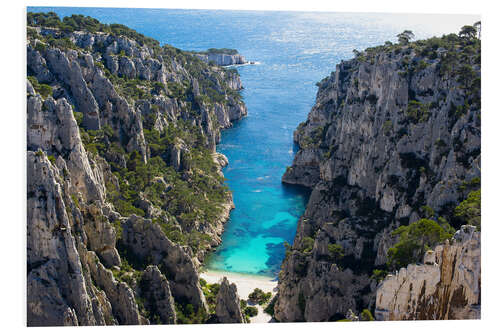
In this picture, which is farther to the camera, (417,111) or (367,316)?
(417,111)

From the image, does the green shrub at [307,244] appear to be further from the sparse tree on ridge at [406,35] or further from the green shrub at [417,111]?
the sparse tree on ridge at [406,35]

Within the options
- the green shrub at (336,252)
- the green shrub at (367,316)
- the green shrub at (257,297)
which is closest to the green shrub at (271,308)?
the green shrub at (257,297)

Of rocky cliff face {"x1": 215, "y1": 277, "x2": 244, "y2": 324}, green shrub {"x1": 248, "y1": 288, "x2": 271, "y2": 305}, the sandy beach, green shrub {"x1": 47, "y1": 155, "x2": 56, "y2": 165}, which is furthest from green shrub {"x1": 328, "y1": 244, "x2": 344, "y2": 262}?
green shrub {"x1": 47, "y1": 155, "x2": 56, "y2": 165}

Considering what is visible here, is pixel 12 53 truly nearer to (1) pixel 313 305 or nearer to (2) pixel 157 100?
(1) pixel 313 305

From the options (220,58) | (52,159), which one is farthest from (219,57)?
(52,159)

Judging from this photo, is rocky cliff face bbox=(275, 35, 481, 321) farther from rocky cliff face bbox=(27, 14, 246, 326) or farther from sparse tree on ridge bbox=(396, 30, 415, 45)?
rocky cliff face bbox=(27, 14, 246, 326)

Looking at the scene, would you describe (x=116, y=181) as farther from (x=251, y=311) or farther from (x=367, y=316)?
(x=367, y=316)
